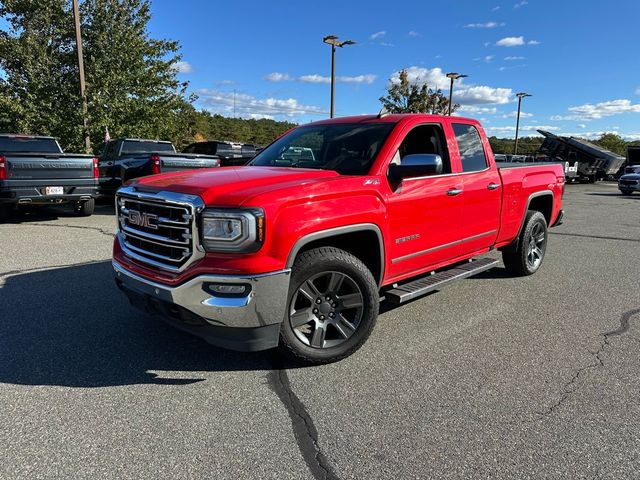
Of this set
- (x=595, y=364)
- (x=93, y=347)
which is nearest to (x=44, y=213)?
(x=93, y=347)

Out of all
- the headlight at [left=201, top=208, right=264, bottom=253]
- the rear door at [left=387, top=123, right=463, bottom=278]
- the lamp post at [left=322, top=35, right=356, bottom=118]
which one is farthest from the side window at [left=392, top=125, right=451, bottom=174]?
the lamp post at [left=322, top=35, right=356, bottom=118]

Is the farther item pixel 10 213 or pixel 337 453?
pixel 10 213

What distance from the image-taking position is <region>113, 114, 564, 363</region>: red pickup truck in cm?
293

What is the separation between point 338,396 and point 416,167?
1.79 m

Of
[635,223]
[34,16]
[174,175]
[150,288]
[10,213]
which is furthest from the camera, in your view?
[34,16]

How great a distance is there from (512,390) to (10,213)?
11.6 metres

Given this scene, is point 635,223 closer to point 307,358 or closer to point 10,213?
point 307,358

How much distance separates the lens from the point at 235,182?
128 inches

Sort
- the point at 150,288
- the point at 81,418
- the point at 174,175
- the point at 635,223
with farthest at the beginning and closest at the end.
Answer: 1. the point at 635,223
2. the point at 174,175
3. the point at 150,288
4. the point at 81,418

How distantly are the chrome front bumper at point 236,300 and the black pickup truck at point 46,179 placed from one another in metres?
7.57

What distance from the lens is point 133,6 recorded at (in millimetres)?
19891

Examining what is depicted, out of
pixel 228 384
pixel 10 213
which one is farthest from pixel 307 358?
pixel 10 213

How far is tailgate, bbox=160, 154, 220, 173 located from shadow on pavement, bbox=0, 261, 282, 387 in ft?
18.7

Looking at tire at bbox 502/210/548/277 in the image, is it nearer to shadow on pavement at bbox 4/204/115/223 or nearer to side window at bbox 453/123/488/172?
side window at bbox 453/123/488/172
